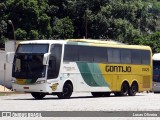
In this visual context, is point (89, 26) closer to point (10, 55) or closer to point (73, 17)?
point (73, 17)

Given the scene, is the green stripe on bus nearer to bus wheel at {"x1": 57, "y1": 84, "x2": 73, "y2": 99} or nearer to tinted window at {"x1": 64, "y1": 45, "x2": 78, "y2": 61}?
tinted window at {"x1": 64, "y1": 45, "x2": 78, "y2": 61}

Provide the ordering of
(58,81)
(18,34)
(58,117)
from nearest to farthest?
(58,117)
(58,81)
(18,34)

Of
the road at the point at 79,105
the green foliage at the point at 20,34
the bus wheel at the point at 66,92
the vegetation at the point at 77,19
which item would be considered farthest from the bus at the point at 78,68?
the vegetation at the point at 77,19

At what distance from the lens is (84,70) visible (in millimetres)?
33719

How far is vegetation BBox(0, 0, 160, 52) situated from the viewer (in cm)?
6675

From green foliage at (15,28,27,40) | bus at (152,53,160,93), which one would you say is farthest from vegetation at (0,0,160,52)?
bus at (152,53,160,93)

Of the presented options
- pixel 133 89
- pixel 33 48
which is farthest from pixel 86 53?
pixel 133 89

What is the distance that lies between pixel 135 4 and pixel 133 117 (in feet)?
188

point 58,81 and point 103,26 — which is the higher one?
point 103,26

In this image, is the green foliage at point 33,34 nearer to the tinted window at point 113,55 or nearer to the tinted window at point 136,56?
the tinted window at point 136,56

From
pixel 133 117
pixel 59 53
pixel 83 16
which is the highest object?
pixel 83 16

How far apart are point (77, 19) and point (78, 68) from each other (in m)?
42.9

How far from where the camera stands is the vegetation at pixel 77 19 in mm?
66750

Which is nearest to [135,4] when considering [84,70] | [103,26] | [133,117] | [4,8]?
[103,26]
